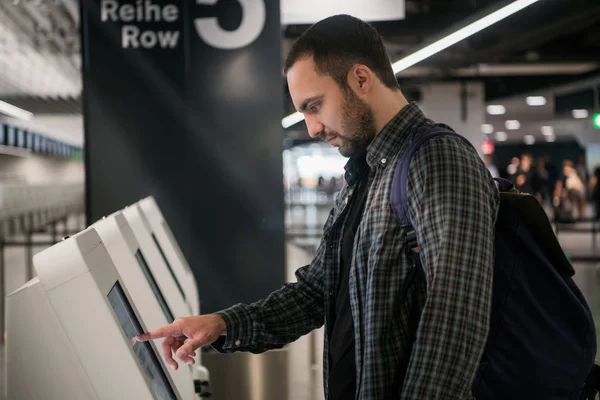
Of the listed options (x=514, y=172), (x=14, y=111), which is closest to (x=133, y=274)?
(x=14, y=111)

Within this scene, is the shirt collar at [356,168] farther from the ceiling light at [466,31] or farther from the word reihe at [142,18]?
the word reihe at [142,18]

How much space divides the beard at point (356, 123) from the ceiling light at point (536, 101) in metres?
19.7

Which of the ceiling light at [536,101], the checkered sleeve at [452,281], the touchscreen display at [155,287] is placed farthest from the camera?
the ceiling light at [536,101]

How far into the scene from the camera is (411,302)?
53.8 inches

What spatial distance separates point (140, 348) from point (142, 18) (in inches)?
175

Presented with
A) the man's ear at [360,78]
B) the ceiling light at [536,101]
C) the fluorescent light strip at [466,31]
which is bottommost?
the man's ear at [360,78]

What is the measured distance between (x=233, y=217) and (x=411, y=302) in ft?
14.6

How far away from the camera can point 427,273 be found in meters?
1.27

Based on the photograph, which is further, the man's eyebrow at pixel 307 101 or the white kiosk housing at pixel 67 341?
the man's eyebrow at pixel 307 101

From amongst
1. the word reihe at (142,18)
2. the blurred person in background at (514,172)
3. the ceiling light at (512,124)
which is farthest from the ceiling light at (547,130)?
the word reihe at (142,18)

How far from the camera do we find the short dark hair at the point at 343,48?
146 centimetres

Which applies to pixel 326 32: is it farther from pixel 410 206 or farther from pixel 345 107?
pixel 410 206

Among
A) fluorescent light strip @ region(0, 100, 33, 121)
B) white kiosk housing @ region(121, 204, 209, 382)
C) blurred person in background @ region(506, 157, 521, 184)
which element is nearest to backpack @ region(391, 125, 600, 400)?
white kiosk housing @ region(121, 204, 209, 382)

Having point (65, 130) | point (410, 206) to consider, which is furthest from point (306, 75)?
point (65, 130)
